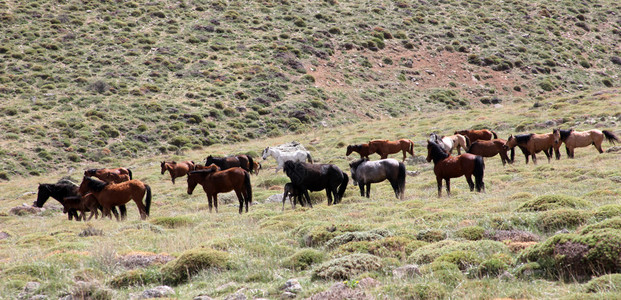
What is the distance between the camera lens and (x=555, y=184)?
59.3ft

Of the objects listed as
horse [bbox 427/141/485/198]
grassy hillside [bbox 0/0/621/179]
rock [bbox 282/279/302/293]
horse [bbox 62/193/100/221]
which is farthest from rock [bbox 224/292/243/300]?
grassy hillside [bbox 0/0/621/179]

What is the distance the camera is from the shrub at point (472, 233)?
10.1 metres

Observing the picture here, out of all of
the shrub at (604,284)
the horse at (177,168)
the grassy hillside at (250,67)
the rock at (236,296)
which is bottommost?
the horse at (177,168)

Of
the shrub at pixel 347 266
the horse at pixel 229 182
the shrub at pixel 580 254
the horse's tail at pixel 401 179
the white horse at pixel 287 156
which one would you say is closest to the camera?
the shrub at pixel 580 254

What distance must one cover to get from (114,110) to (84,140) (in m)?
5.66

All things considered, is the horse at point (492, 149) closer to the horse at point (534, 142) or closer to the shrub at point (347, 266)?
the horse at point (534, 142)

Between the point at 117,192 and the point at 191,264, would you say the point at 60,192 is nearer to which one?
the point at 117,192

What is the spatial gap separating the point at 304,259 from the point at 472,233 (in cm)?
337

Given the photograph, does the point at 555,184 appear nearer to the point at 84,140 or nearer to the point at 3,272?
the point at 3,272

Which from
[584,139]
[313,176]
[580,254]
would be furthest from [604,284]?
[584,139]

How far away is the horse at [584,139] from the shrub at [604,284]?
20.6 meters

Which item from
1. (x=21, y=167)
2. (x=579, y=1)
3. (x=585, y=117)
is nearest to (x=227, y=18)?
(x=21, y=167)

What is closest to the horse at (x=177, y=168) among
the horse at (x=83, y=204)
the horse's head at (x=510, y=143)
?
the horse at (x=83, y=204)

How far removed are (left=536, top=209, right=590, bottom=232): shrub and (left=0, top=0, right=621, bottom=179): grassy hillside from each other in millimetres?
35559
